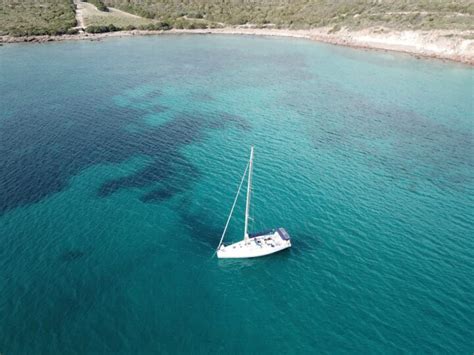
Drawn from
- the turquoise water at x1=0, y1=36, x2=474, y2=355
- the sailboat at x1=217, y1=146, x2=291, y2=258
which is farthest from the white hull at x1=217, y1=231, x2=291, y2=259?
the turquoise water at x1=0, y1=36, x2=474, y2=355

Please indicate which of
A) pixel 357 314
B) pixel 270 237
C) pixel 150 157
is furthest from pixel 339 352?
pixel 150 157

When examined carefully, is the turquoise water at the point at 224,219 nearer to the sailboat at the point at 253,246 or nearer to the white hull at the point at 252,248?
the white hull at the point at 252,248

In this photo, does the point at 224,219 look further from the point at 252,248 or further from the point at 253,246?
the point at 252,248

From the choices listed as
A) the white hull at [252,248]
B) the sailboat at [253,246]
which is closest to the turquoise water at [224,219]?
the white hull at [252,248]

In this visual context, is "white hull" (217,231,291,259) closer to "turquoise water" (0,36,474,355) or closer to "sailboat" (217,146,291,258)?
"sailboat" (217,146,291,258)

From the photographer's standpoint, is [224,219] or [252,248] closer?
[252,248]

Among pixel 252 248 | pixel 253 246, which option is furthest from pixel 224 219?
pixel 252 248
